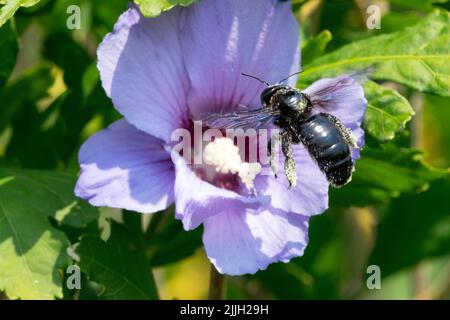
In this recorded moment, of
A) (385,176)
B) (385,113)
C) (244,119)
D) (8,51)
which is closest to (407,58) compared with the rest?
(385,113)

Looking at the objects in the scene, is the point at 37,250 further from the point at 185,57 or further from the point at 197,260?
the point at 197,260

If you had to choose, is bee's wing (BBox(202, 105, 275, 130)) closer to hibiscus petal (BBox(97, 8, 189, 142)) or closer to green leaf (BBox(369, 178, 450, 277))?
hibiscus petal (BBox(97, 8, 189, 142))

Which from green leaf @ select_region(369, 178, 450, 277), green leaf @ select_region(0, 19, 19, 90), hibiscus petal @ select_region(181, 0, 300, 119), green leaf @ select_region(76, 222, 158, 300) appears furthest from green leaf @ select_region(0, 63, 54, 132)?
green leaf @ select_region(369, 178, 450, 277)

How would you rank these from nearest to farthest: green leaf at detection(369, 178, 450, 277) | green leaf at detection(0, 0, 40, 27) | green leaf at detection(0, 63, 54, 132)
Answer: green leaf at detection(0, 0, 40, 27)
green leaf at detection(0, 63, 54, 132)
green leaf at detection(369, 178, 450, 277)

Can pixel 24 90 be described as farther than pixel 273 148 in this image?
Yes

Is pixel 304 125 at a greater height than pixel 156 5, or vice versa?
pixel 156 5

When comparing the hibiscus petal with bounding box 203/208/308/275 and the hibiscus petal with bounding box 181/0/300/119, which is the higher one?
the hibiscus petal with bounding box 181/0/300/119

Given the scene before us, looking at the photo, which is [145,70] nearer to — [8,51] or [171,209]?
[8,51]
